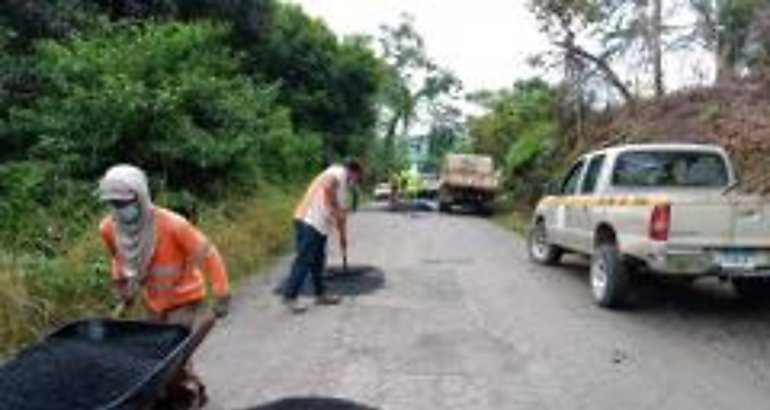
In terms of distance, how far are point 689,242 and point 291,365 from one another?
4588 millimetres

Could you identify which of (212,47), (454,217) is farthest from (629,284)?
(454,217)

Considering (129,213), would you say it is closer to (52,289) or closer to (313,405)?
(313,405)

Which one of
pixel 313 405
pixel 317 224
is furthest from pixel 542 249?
pixel 313 405

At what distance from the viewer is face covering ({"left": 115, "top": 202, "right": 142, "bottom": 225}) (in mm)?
7324

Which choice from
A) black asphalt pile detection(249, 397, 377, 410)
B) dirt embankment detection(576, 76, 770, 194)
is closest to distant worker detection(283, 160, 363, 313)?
dirt embankment detection(576, 76, 770, 194)

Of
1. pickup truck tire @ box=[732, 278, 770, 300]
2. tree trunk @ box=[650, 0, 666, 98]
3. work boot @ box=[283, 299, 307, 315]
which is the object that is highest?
tree trunk @ box=[650, 0, 666, 98]

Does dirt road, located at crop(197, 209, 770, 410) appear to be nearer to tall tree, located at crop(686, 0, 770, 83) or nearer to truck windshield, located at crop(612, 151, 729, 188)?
truck windshield, located at crop(612, 151, 729, 188)

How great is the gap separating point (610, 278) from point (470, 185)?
81.3 ft

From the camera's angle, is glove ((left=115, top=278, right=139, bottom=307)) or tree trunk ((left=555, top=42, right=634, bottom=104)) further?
tree trunk ((left=555, top=42, right=634, bottom=104))

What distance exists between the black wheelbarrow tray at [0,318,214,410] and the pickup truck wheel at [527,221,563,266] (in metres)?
11.4

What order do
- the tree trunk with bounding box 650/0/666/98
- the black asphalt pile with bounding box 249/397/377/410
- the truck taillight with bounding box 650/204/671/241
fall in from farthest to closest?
1. the tree trunk with bounding box 650/0/666/98
2. the truck taillight with bounding box 650/204/671/241
3. the black asphalt pile with bounding box 249/397/377/410

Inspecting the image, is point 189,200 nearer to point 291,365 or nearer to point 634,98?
point 291,365

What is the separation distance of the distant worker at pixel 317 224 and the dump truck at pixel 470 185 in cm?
2484

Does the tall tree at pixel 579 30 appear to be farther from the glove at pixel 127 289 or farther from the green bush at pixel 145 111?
the glove at pixel 127 289
